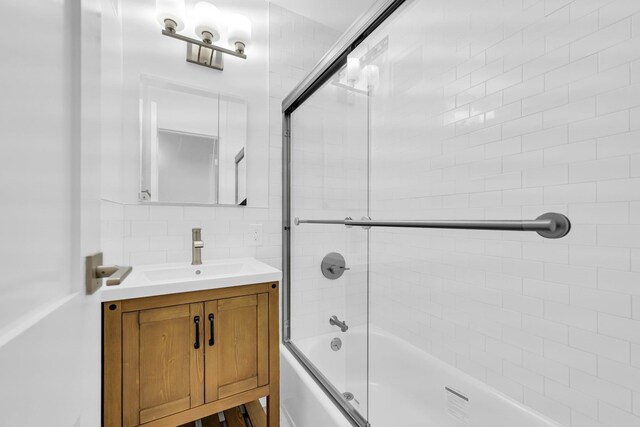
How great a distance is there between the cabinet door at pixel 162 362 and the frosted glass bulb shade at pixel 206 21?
1425 mm

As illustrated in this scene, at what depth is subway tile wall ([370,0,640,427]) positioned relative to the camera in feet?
3.07

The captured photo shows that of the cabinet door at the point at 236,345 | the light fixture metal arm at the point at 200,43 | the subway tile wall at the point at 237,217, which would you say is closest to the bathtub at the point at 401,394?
the cabinet door at the point at 236,345

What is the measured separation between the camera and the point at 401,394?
145 cm

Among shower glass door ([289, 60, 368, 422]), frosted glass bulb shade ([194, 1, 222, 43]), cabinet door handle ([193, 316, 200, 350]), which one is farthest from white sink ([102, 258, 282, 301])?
frosted glass bulb shade ([194, 1, 222, 43])

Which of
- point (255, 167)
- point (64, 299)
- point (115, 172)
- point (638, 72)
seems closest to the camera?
point (64, 299)

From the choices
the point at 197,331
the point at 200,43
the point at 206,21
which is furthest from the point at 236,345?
the point at 206,21

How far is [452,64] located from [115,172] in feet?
5.50

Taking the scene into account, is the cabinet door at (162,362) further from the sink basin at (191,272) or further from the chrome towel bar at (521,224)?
the chrome towel bar at (521,224)

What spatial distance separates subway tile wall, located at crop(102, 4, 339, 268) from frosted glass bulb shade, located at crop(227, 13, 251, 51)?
0.18 m

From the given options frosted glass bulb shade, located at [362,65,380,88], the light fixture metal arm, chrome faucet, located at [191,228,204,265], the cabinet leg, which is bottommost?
the cabinet leg

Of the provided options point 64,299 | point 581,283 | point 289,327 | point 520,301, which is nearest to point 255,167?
point 289,327

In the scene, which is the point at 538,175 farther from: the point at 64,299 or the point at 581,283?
the point at 64,299

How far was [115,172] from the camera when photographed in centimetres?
123

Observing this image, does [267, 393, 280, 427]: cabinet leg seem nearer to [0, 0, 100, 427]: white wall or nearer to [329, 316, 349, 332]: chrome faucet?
[329, 316, 349, 332]: chrome faucet
